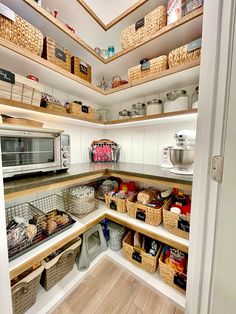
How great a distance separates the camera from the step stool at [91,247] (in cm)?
109

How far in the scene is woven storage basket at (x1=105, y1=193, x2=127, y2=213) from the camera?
1.17 meters

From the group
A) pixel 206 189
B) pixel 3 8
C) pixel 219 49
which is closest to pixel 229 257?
pixel 206 189

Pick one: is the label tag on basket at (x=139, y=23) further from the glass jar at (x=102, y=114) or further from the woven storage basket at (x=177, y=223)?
the woven storage basket at (x=177, y=223)

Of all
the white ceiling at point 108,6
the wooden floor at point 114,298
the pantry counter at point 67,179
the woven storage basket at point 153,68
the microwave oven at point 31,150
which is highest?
the white ceiling at point 108,6

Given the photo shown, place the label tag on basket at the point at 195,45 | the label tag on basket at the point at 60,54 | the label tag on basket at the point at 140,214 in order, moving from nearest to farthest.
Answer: the label tag on basket at the point at 195,45, the label tag on basket at the point at 60,54, the label tag on basket at the point at 140,214

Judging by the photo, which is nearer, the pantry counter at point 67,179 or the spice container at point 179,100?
the pantry counter at point 67,179

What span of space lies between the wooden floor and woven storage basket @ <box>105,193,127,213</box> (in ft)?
1.60

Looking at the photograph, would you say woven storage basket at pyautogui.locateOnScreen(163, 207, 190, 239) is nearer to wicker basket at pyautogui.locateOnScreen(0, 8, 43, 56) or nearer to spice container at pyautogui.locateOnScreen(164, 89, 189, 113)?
spice container at pyautogui.locateOnScreen(164, 89, 189, 113)

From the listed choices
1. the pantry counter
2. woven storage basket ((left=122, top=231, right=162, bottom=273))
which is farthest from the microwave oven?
woven storage basket ((left=122, top=231, right=162, bottom=273))

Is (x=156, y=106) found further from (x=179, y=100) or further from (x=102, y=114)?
(x=102, y=114)

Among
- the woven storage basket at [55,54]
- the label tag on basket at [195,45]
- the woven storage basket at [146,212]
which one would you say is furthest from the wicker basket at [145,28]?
the woven storage basket at [146,212]

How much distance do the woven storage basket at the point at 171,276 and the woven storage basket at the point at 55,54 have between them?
1.58 meters

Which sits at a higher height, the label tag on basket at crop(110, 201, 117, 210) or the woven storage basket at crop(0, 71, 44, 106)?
the woven storage basket at crop(0, 71, 44, 106)

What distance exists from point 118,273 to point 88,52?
1.82m
